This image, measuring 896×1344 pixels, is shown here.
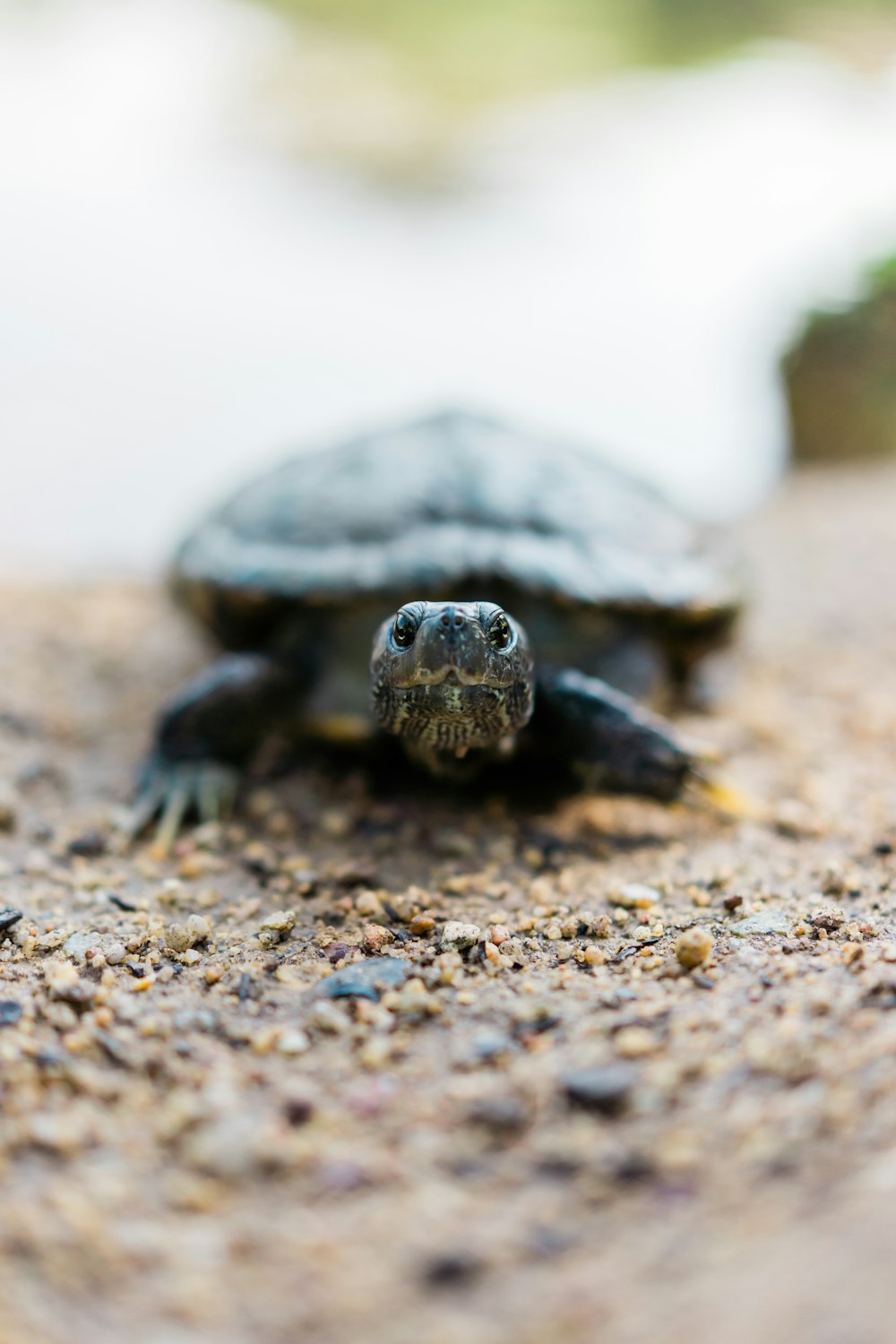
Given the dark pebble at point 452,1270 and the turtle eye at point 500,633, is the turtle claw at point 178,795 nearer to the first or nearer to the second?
the turtle eye at point 500,633

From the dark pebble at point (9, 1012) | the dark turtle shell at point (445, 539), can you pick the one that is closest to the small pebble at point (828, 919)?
the dark turtle shell at point (445, 539)

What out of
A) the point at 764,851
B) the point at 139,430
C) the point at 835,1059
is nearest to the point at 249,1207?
the point at 835,1059

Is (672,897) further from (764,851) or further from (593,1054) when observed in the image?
(593,1054)

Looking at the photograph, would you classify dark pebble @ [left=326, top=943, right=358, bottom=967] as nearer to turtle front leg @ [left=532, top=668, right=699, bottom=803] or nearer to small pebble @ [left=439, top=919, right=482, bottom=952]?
small pebble @ [left=439, top=919, right=482, bottom=952]

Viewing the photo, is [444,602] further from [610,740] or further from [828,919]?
[828,919]

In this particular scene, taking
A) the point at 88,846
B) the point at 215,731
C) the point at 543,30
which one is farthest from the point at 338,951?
the point at 543,30

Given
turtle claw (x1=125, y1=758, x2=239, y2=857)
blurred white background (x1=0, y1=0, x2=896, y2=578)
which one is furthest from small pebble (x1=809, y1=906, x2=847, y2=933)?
blurred white background (x1=0, y1=0, x2=896, y2=578)

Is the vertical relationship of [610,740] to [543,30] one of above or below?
below
